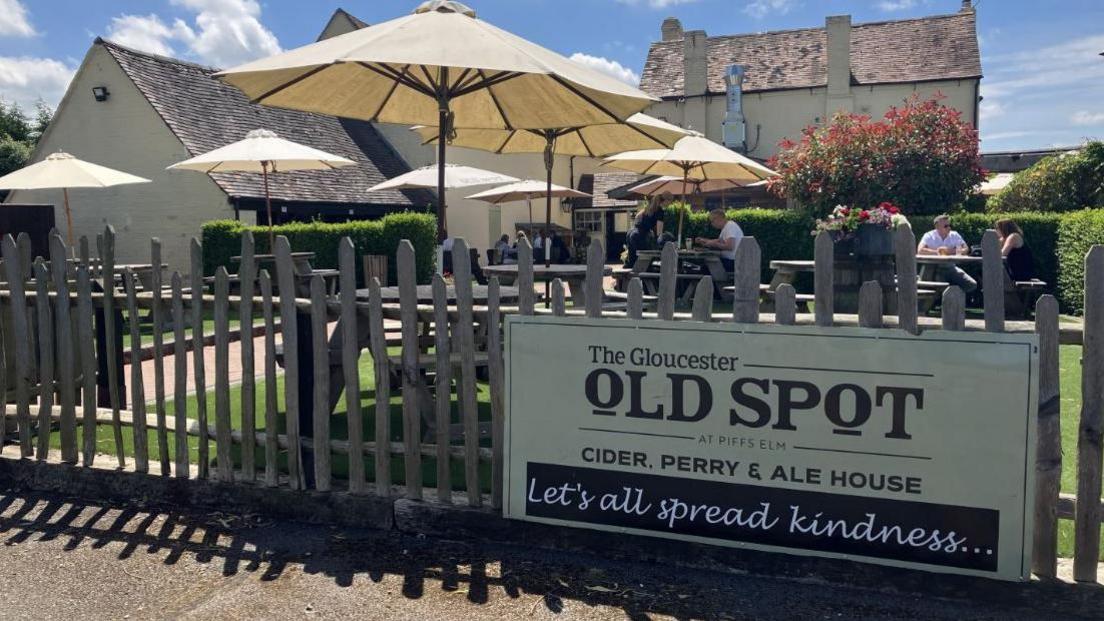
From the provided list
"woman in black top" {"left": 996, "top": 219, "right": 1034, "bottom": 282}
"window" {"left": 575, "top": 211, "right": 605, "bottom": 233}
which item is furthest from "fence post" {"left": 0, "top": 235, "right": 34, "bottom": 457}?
"window" {"left": 575, "top": 211, "right": 605, "bottom": 233}

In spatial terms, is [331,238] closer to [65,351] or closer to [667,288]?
[65,351]

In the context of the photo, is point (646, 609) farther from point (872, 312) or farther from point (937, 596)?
point (872, 312)

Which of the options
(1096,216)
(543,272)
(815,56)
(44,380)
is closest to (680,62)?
(815,56)

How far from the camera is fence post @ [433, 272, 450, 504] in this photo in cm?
400

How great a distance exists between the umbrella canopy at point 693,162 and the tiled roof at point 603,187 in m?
19.9

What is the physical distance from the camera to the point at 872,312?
11.2 feet

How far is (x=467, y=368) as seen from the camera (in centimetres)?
396

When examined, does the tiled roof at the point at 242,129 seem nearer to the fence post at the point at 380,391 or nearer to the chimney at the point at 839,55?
the chimney at the point at 839,55

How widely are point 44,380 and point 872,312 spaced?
4413 millimetres

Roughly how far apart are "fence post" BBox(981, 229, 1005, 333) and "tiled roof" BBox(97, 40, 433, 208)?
19365 mm

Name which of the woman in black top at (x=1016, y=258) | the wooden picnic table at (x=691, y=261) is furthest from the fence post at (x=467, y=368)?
the woman in black top at (x=1016, y=258)

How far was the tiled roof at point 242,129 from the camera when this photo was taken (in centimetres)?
2173

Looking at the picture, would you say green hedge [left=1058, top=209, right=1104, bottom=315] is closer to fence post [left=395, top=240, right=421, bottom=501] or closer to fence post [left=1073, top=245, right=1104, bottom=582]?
fence post [left=1073, top=245, right=1104, bottom=582]

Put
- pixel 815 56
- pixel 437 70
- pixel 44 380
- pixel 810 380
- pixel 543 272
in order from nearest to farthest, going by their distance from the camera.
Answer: pixel 810 380 < pixel 44 380 < pixel 437 70 < pixel 543 272 < pixel 815 56
